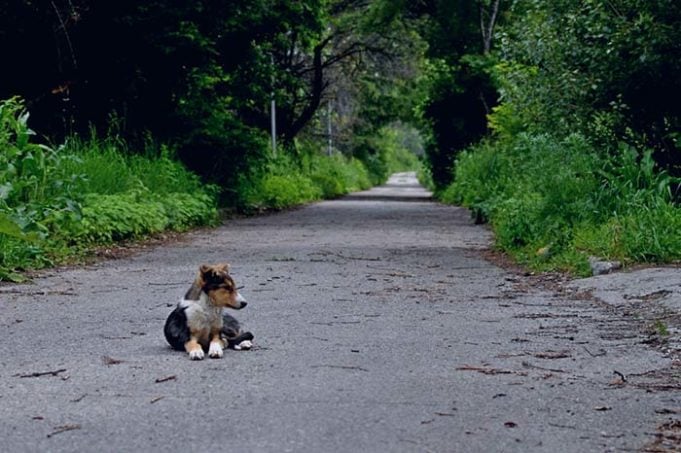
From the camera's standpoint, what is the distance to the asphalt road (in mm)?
4559

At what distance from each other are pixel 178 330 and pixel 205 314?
0.72 ft

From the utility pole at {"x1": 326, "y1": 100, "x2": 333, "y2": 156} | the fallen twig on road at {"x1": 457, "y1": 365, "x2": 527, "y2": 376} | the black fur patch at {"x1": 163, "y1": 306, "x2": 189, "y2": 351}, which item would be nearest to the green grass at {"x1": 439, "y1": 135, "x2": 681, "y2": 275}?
the fallen twig on road at {"x1": 457, "y1": 365, "x2": 527, "y2": 376}

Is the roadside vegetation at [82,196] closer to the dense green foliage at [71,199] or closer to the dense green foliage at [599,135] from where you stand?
the dense green foliage at [71,199]

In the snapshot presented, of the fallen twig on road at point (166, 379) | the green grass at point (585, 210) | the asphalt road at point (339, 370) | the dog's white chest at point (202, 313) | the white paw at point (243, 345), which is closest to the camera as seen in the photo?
the asphalt road at point (339, 370)

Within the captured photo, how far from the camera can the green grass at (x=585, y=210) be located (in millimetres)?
10898

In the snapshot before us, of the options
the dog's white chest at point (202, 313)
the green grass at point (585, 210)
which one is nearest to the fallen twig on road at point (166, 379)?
A: the dog's white chest at point (202, 313)

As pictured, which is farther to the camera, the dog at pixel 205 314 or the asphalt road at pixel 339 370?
the dog at pixel 205 314

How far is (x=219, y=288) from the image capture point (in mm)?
6477

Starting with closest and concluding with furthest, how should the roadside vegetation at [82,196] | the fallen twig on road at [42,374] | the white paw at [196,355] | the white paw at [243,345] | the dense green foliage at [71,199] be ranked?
the fallen twig on road at [42,374] < the white paw at [196,355] < the white paw at [243,345] < the dense green foliage at [71,199] < the roadside vegetation at [82,196]

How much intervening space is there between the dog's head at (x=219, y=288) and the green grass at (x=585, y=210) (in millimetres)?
5306

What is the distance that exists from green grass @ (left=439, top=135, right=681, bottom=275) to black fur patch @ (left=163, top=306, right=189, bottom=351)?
17.9ft

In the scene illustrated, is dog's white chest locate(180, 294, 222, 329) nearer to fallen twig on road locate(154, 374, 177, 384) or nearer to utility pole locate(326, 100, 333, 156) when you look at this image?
fallen twig on road locate(154, 374, 177, 384)

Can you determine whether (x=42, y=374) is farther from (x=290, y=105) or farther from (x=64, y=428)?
(x=290, y=105)

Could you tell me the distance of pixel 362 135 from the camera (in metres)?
56.1
